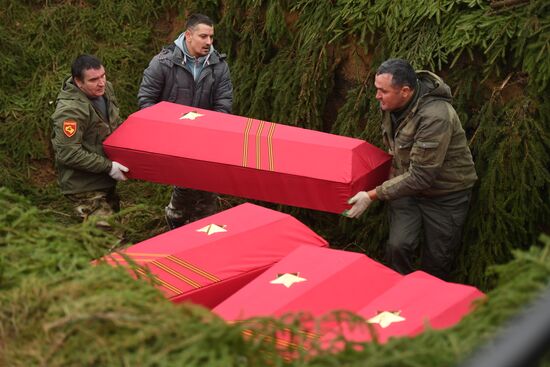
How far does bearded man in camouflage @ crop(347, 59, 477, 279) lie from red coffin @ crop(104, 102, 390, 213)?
7.3 inches

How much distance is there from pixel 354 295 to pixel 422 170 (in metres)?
1.51

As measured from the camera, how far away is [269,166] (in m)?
5.43

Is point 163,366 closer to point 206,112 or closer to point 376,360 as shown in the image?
point 376,360

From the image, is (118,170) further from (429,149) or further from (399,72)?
(429,149)

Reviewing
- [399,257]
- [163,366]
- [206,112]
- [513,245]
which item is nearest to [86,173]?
[206,112]

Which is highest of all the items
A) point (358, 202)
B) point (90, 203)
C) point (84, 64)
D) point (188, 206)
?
point (84, 64)

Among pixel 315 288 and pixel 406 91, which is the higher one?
pixel 406 91

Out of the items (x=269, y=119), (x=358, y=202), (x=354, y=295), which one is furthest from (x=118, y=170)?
(x=354, y=295)

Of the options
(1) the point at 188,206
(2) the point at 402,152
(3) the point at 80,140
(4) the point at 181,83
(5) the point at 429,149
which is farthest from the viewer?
(1) the point at 188,206

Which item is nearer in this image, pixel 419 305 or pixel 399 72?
pixel 419 305

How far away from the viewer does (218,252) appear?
4.62 metres

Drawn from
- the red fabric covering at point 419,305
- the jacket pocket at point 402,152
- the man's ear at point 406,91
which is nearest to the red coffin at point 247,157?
the jacket pocket at point 402,152

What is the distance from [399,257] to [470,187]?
0.71m

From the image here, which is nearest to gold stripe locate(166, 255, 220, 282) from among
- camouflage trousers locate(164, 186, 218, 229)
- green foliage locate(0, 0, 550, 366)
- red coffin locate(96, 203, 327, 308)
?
red coffin locate(96, 203, 327, 308)
